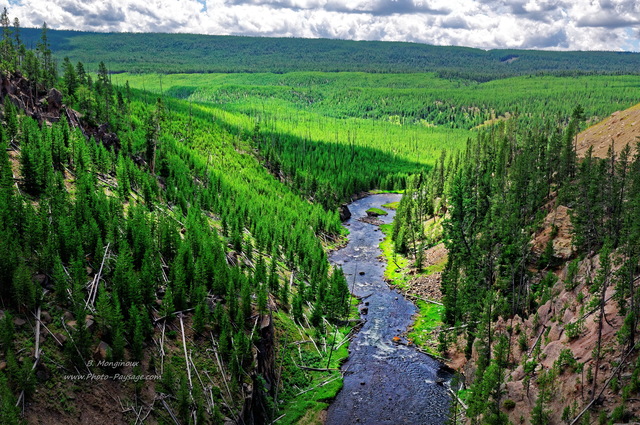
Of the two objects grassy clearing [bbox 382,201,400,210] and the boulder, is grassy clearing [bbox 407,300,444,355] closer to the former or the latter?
the boulder

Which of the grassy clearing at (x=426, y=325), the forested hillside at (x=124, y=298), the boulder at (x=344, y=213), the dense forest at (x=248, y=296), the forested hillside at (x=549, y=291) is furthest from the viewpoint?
the boulder at (x=344, y=213)

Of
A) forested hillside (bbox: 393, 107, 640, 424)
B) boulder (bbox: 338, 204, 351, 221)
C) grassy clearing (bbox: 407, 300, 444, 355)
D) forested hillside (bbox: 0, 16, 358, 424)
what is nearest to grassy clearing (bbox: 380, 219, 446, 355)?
grassy clearing (bbox: 407, 300, 444, 355)

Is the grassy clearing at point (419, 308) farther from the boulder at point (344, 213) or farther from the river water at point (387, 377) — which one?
the boulder at point (344, 213)

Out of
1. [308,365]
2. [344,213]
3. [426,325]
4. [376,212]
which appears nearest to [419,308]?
[426,325]

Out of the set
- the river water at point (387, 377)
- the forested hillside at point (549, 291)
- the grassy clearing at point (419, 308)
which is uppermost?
the forested hillside at point (549, 291)

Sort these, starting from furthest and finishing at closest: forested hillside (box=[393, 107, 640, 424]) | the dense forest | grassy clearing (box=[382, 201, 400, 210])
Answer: grassy clearing (box=[382, 201, 400, 210]) < forested hillside (box=[393, 107, 640, 424]) < the dense forest

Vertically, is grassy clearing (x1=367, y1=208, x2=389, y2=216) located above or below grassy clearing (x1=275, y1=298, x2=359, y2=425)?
below

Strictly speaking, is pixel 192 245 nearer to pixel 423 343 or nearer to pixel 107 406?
pixel 107 406

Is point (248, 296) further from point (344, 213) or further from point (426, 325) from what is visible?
point (344, 213)

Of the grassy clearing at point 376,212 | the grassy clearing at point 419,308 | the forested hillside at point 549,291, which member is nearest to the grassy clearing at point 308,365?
the grassy clearing at point 419,308
